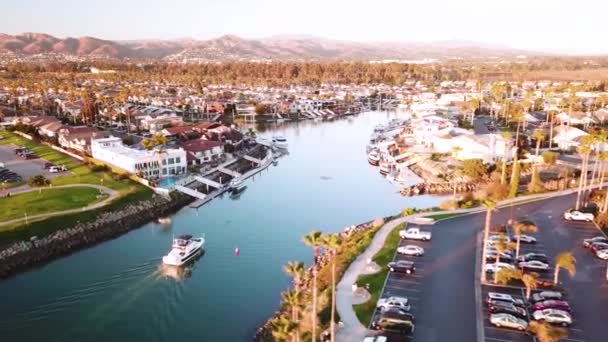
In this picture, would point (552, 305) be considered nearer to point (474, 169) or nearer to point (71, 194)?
point (474, 169)

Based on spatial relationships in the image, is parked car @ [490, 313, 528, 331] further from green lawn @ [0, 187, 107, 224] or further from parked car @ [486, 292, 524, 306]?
green lawn @ [0, 187, 107, 224]

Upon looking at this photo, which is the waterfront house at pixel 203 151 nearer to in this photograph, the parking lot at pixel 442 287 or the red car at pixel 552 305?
the parking lot at pixel 442 287

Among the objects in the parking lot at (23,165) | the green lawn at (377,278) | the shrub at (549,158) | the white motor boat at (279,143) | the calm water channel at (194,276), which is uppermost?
the shrub at (549,158)

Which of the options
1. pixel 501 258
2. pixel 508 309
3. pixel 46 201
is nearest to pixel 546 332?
pixel 508 309

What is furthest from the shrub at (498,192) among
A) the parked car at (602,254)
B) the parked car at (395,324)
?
the parked car at (395,324)

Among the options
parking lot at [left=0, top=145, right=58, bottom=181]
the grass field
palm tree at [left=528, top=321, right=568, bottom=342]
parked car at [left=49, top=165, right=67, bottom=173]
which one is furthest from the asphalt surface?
parking lot at [left=0, top=145, right=58, bottom=181]

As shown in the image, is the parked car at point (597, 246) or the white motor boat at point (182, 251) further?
the white motor boat at point (182, 251)

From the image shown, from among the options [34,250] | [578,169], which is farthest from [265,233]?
[578,169]
